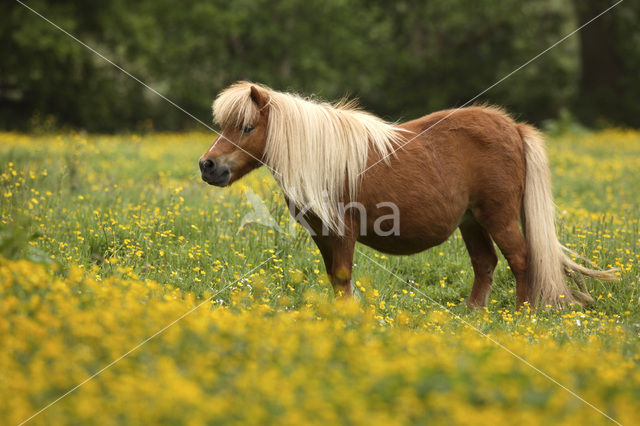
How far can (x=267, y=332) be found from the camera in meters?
3.34

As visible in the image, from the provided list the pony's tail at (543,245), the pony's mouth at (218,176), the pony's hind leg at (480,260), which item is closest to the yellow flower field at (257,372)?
the pony's mouth at (218,176)

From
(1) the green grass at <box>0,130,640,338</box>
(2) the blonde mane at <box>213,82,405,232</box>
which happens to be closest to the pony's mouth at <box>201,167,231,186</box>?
(2) the blonde mane at <box>213,82,405,232</box>

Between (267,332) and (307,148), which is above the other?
(307,148)

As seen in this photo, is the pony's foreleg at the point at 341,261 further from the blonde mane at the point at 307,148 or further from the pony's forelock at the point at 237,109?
the pony's forelock at the point at 237,109

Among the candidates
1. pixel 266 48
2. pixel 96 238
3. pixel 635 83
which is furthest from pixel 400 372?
pixel 266 48

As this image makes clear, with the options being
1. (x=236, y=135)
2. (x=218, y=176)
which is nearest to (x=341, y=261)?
(x=218, y=176)

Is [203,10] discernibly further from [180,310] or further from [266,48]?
[180,310]

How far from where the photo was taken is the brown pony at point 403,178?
4566 mm

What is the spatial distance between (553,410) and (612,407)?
341 millimetres

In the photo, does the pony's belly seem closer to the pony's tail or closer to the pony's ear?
the pony's tail

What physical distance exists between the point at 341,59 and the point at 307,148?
71.4ft

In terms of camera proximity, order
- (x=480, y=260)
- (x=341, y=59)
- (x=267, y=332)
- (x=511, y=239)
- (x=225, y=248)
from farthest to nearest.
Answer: (x=341, y=59), (x=225, y=248), (x=480, y=260), (x=511, y=239), (x=267, y=332)

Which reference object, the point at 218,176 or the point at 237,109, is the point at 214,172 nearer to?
the point at 218,176

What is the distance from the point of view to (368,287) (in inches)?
207
